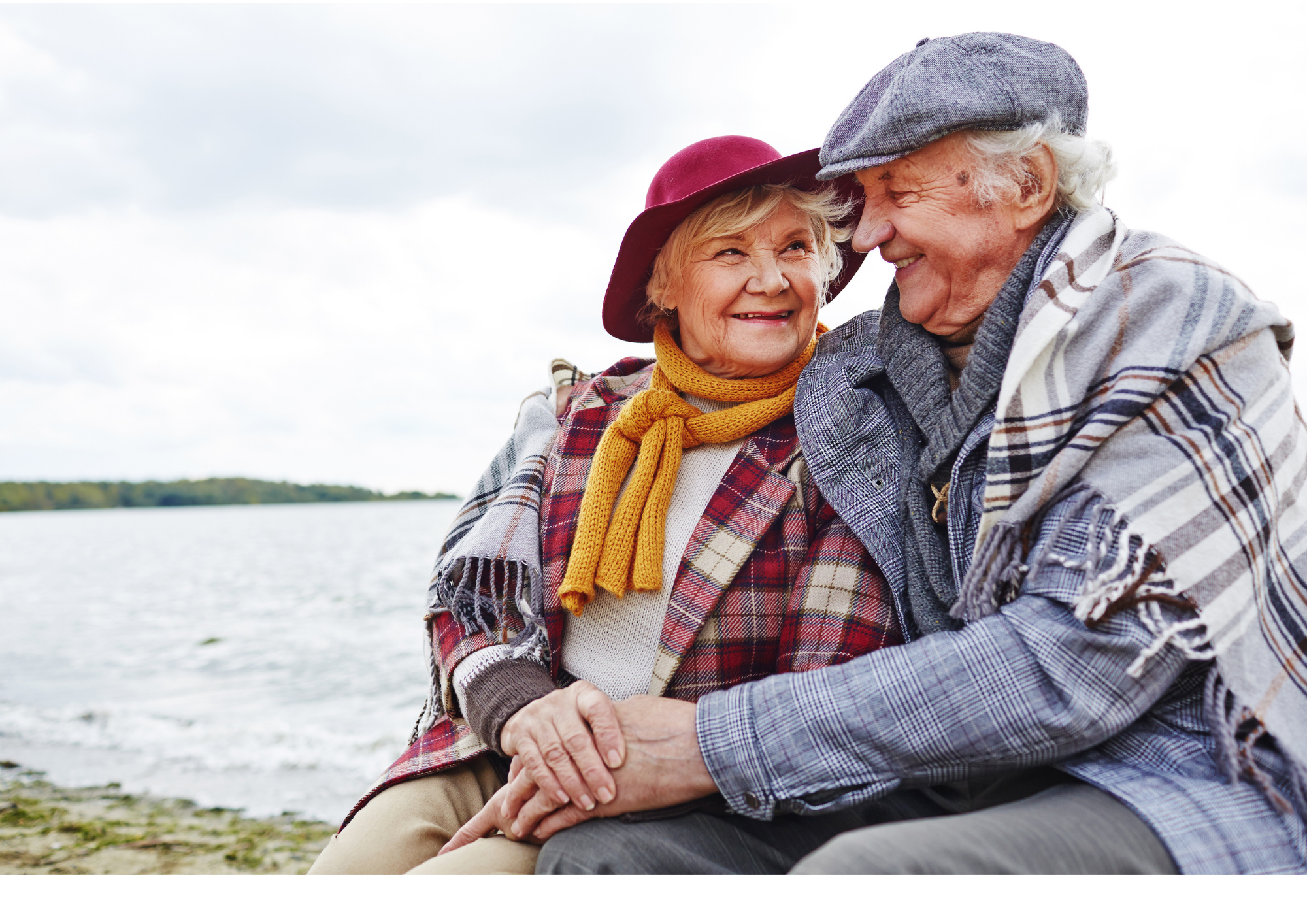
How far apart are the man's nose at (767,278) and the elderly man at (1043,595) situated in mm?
411

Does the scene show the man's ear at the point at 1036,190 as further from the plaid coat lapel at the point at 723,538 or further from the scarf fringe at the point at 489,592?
the scarf fringe at the point at 489,592

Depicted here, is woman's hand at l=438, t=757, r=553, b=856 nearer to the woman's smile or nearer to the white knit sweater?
the white knit sweater

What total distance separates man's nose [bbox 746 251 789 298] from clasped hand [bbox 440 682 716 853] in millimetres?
1074

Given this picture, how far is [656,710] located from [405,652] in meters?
8.79

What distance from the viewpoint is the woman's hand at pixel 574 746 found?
1658 mm

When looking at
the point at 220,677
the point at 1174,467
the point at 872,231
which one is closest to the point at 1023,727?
the point at 1174,467

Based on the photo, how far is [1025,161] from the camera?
180 centimetres

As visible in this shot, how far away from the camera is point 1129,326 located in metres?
1.55

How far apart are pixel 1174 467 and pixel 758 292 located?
1.10 meters

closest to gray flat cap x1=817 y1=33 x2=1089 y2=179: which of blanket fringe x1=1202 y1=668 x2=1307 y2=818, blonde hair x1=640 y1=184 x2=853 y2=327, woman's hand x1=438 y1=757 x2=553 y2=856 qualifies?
blonde hair x1=640 y1=184 x2=853 y2=327

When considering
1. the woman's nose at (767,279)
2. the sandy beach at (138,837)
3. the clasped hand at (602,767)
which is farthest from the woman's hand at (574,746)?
the sandy beach at (138,837)

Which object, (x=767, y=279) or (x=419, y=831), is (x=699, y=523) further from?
(x=419, y=831)
